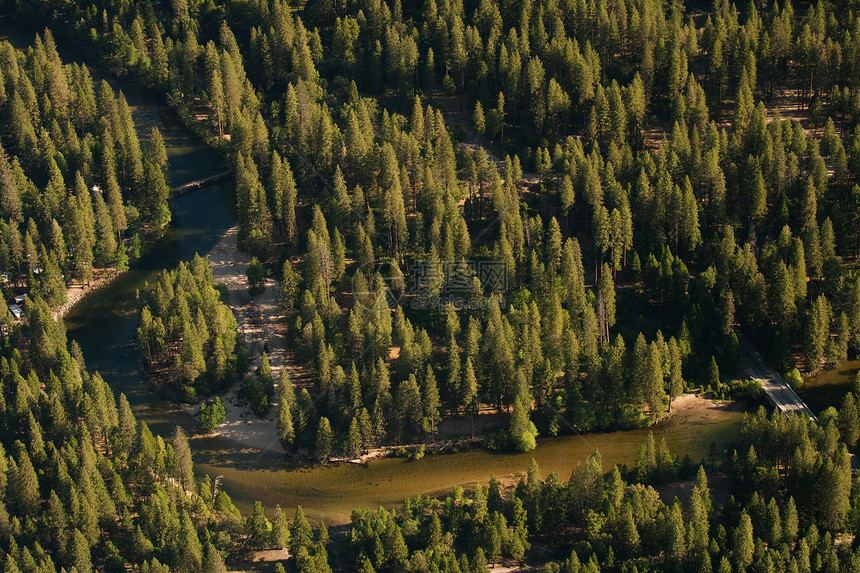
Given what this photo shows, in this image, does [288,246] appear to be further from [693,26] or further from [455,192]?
[693,26]

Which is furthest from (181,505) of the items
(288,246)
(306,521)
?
(288,246)

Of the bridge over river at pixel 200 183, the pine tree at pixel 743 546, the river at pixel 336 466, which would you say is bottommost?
the pine tree at pixel 743 546

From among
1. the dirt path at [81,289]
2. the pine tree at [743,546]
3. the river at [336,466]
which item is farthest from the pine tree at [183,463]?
the pine tree at [743,546]

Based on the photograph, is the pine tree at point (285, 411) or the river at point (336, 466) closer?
the river at point (336, 466)

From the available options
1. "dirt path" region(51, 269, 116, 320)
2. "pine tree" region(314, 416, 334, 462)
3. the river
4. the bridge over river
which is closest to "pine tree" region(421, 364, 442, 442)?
the river

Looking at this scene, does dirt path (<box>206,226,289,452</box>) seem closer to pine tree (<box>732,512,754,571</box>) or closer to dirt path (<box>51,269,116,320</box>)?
dirt path (<box>51,269,116,320</box>)

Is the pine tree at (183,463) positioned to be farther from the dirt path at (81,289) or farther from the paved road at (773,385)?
the paved road at (773,385)

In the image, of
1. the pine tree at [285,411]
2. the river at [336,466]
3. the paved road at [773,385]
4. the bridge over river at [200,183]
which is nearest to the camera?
the river at [336,466]
